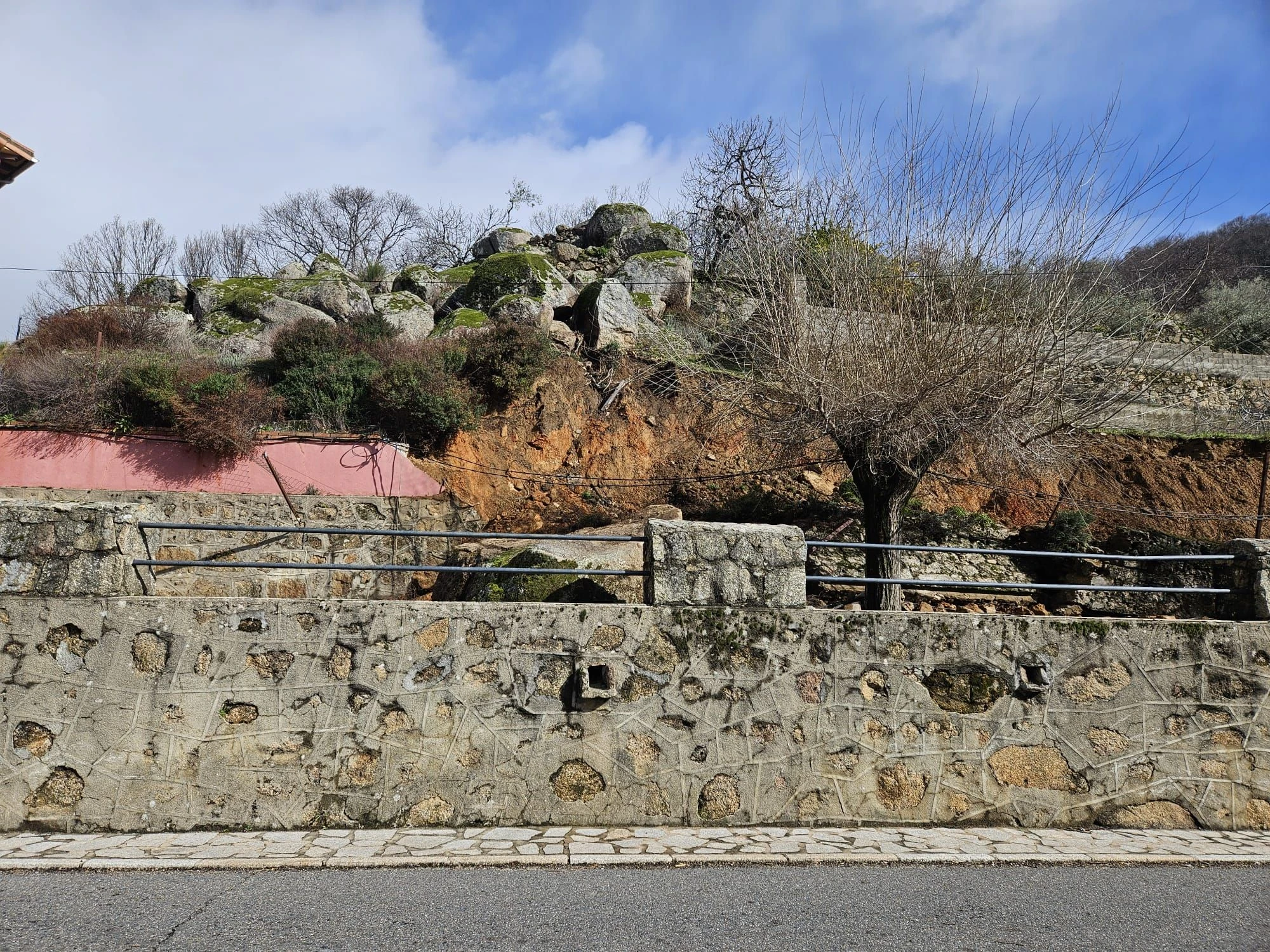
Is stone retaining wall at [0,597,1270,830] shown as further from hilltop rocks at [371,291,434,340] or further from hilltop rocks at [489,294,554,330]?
hilltop rocks at [371,291,434,340]

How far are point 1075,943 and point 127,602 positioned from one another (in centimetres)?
520

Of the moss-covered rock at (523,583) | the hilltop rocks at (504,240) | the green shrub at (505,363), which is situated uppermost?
the hilltop rocks at (504,240)

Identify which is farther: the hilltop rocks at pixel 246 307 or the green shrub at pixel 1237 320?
the green shrub at pixel 1237 320

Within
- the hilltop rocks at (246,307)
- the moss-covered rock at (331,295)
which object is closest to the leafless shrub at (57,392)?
the hilltop rocks at (246,307)

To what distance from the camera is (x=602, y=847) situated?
4.75m

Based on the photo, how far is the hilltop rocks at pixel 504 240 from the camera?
89.4 feet

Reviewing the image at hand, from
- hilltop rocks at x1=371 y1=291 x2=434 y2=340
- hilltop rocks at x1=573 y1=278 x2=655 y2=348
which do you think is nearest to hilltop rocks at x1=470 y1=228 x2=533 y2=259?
hilltop rocks at x1=371 y1=291 x2=434 y2=340

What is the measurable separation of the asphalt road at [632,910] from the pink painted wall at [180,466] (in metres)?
10.8

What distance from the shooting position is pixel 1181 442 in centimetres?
1697

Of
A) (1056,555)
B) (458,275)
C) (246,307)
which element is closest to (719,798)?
(1056,555)

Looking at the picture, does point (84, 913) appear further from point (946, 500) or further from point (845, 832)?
point (946, 500)

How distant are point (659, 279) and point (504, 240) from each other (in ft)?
29.7

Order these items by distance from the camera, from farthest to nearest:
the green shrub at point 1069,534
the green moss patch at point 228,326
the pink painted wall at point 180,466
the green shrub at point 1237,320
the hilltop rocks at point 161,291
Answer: the hilltop rocks at point 161,291
the green shrub at point 1237,320
the green moss patch at point 228,326
the pink painted wall at point 180,466
the green shrub at point 1069,534

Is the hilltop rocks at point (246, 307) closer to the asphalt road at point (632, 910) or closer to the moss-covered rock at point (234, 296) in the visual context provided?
the moss-covered rock at point (234, 296)
